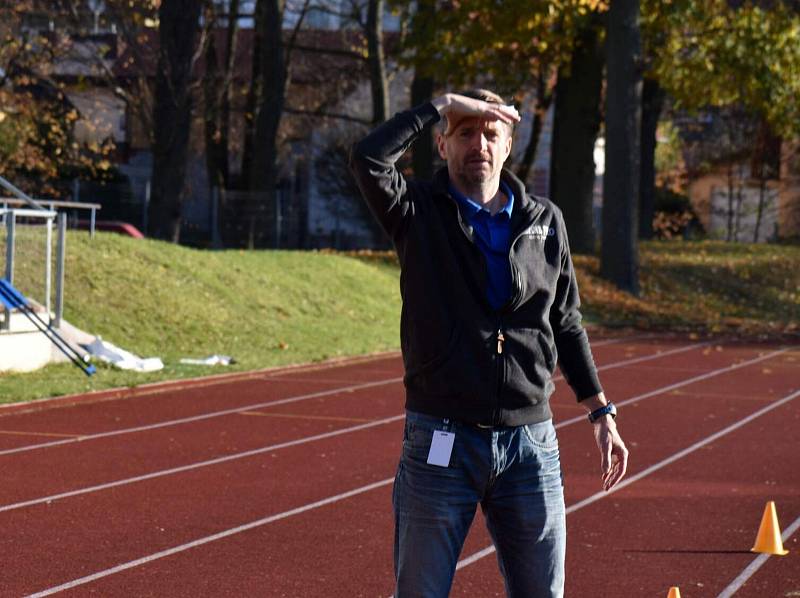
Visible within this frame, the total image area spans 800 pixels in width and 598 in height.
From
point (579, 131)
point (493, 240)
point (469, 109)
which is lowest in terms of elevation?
point (493, 240)

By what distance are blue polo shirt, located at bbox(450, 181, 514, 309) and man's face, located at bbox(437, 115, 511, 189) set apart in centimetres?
7

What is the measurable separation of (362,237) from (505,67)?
17435 mm

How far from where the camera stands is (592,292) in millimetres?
30844

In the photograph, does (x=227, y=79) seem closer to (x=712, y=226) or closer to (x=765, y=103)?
(x=765, y=103)

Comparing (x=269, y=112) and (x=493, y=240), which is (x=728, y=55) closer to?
(x=269, y=112)

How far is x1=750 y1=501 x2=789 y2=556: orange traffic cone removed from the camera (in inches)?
320

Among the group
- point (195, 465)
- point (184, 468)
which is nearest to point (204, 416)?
point (195, 465)

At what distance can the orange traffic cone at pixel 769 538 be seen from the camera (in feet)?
26.7

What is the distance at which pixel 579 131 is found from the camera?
34438 mm

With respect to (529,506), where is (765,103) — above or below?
above

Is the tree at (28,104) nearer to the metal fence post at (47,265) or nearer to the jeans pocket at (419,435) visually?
the metal fence post at (47,265)

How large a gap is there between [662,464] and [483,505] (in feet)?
24.1

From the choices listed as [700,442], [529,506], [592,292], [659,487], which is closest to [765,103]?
[592,292]

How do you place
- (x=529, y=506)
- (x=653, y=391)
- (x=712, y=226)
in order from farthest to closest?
(x=712, y=226) < (x=653, y=391) < (x=529, y=506)
